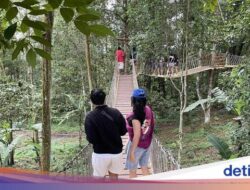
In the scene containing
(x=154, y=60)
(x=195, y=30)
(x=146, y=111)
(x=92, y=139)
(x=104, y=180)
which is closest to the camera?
(x=104, y=180)

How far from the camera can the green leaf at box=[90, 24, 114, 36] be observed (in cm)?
78

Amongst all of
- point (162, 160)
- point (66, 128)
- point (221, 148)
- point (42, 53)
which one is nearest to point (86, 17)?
point (42, 53)

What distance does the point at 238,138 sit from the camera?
527 centimetres

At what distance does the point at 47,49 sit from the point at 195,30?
8598mm

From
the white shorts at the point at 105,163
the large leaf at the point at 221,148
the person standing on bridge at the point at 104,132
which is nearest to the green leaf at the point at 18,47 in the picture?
the person standing on bridge at the point at 104,132

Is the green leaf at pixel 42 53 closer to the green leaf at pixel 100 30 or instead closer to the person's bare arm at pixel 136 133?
the green leaf at pixel 100 30

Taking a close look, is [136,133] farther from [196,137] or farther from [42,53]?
[196,137]

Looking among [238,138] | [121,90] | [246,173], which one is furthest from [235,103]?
[121,90]

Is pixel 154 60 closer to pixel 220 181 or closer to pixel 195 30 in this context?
pixel 195 30

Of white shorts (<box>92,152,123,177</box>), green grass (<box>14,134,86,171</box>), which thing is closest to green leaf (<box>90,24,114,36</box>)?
white shorts (<box>92,152,123,177</box>)

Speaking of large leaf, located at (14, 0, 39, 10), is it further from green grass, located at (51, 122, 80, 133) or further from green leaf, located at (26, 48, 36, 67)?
green grass, located at (51, 122, 80, 133)

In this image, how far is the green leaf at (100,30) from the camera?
0.78 metres

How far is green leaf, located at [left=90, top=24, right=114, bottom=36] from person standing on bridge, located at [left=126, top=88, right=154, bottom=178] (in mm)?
1821

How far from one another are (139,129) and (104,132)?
0.41 metres
